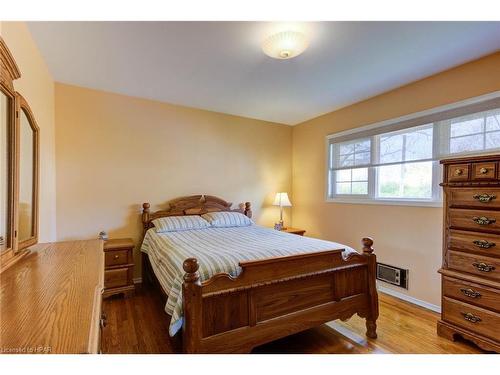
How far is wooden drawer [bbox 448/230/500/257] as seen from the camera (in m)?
1.76

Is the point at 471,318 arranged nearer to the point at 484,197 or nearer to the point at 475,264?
the point at 475,264

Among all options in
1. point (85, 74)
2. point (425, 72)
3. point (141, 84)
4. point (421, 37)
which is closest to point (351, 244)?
point (425, 72)

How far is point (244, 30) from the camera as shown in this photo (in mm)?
1807

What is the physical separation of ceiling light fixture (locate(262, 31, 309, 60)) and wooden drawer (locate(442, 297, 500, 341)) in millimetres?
2300

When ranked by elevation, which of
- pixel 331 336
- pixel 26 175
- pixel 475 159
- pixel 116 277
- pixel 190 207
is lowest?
pixel 331 336

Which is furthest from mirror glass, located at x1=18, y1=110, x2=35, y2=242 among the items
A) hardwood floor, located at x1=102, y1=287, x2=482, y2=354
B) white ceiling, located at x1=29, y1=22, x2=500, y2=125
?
hardwood floor, located at x1=102, y1=287, x2=482, y2=354

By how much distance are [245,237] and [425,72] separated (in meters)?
2.42

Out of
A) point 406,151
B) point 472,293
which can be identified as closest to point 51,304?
point 472,293

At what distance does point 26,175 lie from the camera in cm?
148

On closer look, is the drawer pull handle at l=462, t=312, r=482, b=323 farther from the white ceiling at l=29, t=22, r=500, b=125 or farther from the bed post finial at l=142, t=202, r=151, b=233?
the bed post finial at l=142, t=202, r=151, b=233

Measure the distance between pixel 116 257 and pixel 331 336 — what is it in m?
2.29

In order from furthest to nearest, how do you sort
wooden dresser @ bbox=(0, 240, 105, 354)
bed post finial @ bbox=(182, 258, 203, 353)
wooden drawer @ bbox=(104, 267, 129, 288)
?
wooden drawer @ bbox=(104, 267, 129, 288)
bed post finial @ bbox=(182, 258, 203, 353)
wooden dresser @ bbox=(0, 240, 105, 354)

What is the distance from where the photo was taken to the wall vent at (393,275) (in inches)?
109
